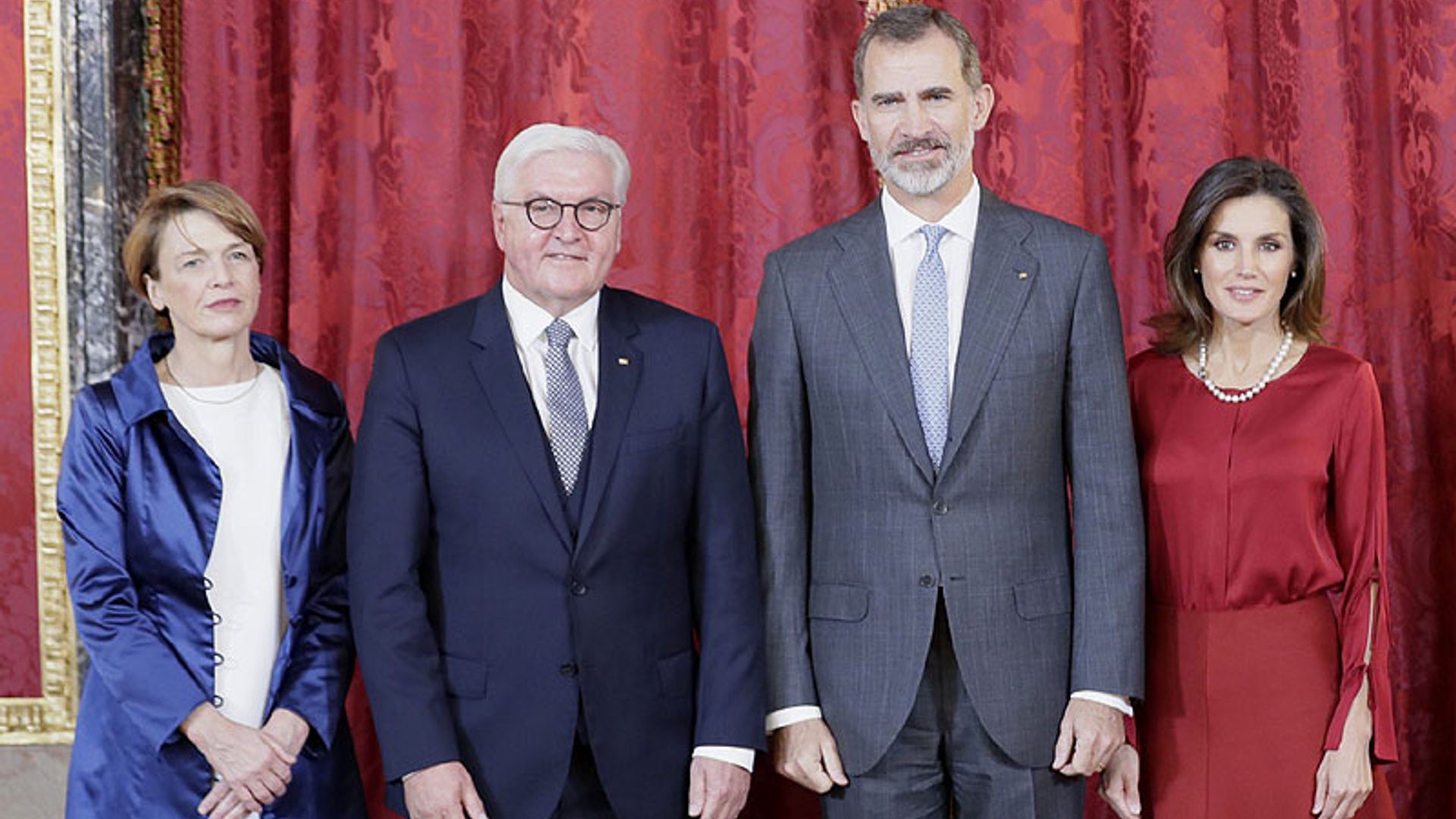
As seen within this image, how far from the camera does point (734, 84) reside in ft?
9.98

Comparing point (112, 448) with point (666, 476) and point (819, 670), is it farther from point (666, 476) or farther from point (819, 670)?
point (819, 670)

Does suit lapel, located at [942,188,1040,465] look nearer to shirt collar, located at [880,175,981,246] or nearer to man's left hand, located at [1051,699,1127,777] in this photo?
shirt collar, located at [880,175,981,246]

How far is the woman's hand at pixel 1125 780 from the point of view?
2.44 metres

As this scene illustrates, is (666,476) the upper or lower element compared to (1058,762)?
upper

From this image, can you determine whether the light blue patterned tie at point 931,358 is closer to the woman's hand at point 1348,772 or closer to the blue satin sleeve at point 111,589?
the woman's hand at point 1348,772

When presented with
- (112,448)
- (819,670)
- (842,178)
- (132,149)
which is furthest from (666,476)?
(132,149)

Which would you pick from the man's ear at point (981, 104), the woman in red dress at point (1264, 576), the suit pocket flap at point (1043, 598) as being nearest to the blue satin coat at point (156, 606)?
the suit pocket flap at point (1043, 598)

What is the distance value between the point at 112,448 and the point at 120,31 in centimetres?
110

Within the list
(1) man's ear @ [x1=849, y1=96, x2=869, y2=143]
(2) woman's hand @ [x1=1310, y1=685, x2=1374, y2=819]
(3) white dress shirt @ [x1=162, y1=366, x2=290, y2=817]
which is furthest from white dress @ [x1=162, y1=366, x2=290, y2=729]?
(2) woman's hand @ [x1=1310, y1=685, x2=1374, y2=819]

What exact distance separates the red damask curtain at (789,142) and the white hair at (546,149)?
788mm

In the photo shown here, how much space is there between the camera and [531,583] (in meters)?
2.15

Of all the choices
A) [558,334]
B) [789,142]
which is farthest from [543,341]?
[789,142]

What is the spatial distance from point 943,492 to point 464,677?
74 cm

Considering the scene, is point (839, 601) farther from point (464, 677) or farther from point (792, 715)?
point (464, 677)
